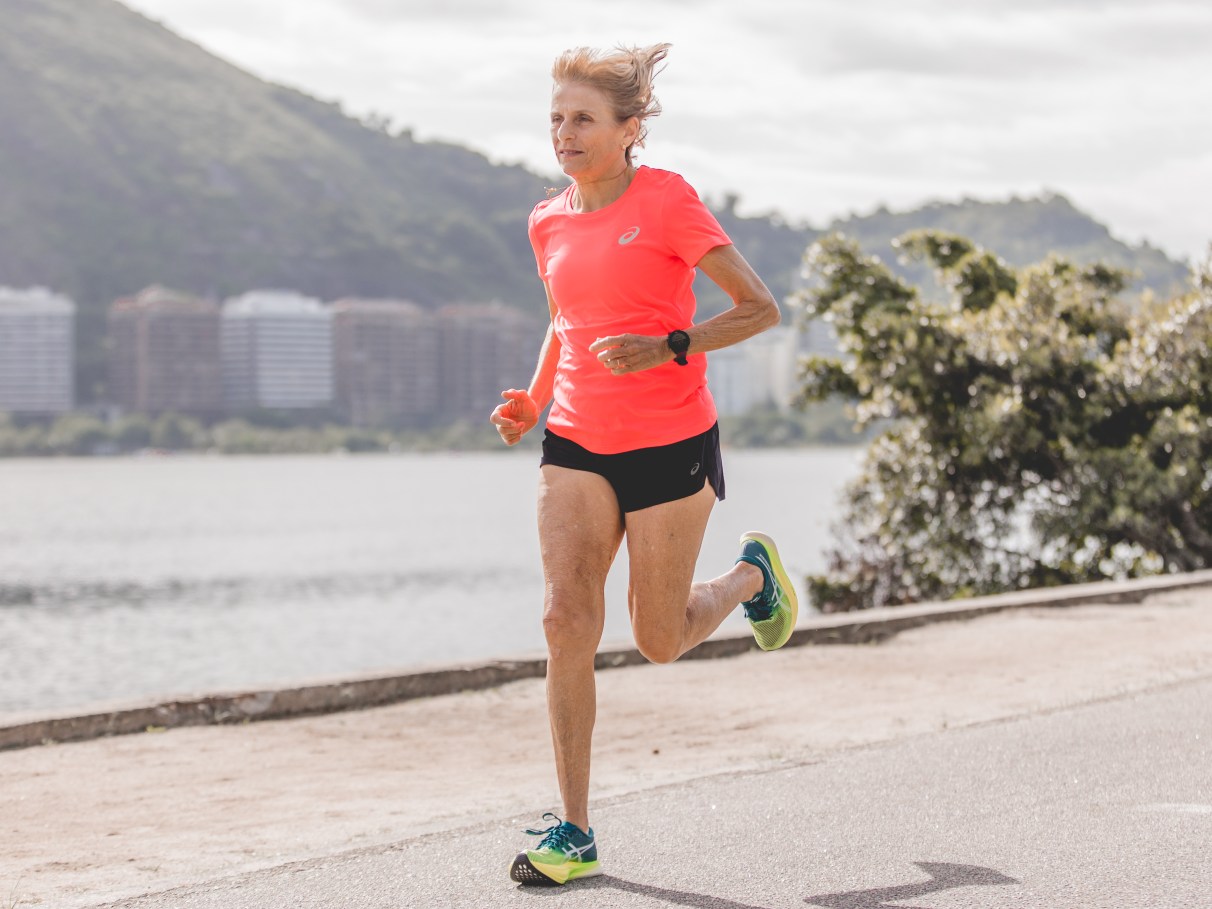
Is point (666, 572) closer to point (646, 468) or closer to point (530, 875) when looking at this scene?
point (646, 468)

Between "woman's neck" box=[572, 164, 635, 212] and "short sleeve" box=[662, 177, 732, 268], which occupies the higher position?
"woman's neck" box=[572, 164, 635, 212]

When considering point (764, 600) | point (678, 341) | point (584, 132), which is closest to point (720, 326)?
point (678, 341)

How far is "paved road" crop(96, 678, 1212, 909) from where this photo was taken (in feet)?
13.2

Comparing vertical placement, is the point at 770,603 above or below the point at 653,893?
above

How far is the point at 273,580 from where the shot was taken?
49.3 m

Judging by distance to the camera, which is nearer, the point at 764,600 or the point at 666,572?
the point at 666,572

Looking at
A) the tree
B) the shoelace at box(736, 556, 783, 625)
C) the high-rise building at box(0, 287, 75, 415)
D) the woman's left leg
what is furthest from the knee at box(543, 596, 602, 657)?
the high-rise building at box(0, 287, 75, 415)

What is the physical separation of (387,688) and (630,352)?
4094 mm

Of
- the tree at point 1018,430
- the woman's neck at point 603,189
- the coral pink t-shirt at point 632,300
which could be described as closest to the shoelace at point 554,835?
the coral pink t-shirt at point 632,300

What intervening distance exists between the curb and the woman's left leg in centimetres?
323

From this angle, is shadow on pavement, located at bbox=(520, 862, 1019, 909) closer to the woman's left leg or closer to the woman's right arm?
the woman's left leg

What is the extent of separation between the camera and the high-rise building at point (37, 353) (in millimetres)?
183250

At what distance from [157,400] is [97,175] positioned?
30.6 meters

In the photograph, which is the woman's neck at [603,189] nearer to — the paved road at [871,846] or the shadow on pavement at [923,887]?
the paved road at [871,846]
